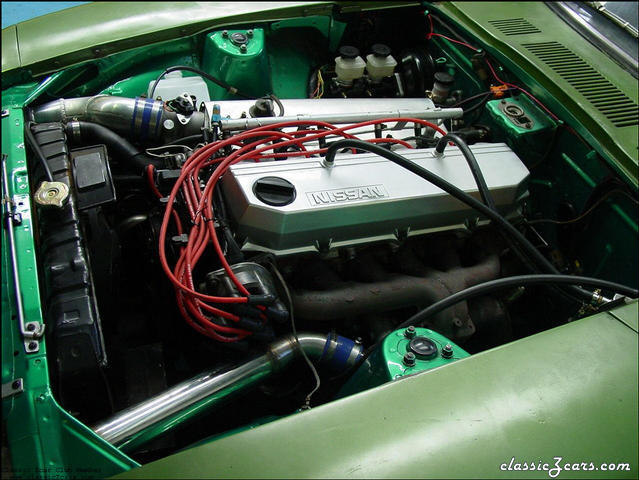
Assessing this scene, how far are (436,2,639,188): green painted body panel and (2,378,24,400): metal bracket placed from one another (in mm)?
1507

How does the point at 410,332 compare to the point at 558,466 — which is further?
the point at 410,332

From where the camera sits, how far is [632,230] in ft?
4.69

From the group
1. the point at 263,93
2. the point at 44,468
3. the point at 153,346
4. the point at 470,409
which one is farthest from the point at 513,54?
the point at 44,468

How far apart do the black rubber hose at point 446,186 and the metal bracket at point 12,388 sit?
0.84 meters

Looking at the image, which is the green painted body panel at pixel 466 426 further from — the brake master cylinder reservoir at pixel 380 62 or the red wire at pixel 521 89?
the brake master cylinder reservoir at pixel 380 62

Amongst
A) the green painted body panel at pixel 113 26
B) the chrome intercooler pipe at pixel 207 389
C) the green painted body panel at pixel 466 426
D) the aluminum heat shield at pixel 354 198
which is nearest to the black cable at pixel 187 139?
the aluminum heat shield at pixel 354 198

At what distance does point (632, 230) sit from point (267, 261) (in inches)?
40.3

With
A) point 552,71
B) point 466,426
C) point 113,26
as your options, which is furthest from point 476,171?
point 113,26

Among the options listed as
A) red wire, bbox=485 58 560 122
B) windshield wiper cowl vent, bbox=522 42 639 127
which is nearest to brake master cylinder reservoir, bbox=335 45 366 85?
red wire, bbox=485 58 560 122

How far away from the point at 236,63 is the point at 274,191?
79cm

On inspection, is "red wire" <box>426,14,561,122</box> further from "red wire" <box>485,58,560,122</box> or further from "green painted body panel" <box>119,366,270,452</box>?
"green painted body panel" <box>119,366,270,452</box>

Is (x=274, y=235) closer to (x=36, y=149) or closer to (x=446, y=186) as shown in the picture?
(x=446, y=186)

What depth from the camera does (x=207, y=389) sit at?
1.14 metres

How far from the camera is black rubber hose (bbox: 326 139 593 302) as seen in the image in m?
1.26
